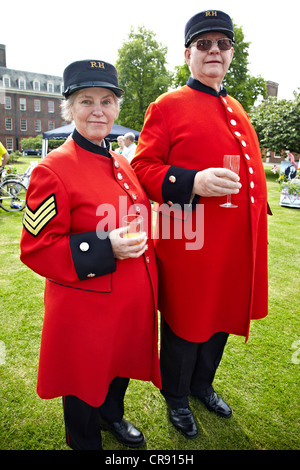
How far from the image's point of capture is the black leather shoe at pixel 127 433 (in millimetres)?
2064

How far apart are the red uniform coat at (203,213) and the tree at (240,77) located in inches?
844

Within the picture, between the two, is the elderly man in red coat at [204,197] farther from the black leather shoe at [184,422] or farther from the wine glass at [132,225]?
the black leather shoe at [184,422]

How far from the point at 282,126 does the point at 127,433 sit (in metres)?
20.9

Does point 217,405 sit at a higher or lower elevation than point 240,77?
lower

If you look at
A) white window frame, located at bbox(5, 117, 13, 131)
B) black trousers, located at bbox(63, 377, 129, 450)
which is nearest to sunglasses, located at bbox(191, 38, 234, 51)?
black trousers, located at bbox(63, 377, 129, 450)

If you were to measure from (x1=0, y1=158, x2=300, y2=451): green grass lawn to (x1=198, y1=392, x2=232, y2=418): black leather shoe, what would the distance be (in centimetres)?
4

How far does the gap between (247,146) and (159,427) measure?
77.9 inches

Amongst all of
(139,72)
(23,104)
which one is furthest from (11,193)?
(23,104)

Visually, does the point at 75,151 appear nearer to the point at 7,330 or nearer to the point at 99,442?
the point at 99,442

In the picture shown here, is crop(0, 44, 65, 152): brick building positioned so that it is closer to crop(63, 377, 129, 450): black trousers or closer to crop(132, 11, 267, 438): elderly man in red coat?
crop(132, 11, 267, 438): elderly man in red coat

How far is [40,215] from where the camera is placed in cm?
139

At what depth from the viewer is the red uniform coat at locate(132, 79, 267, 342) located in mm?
1746

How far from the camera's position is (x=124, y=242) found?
1.42m
